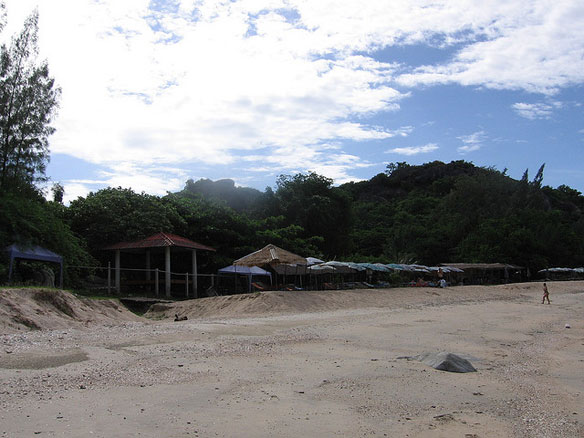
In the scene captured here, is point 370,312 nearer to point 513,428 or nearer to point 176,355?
point 176,355

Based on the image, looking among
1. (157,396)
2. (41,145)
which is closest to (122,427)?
(157,396)

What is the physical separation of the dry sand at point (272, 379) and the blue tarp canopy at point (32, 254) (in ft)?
13.0

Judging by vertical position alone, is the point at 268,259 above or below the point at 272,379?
above

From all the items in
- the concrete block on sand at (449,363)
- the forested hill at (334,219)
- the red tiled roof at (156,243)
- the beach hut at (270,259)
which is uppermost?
the forested hill at (334,219)

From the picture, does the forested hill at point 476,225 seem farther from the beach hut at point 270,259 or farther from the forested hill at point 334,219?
the beach hut at point 270,259

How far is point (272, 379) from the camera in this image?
25.4 feet

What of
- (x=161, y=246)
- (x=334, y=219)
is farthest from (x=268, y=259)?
(x=334, y=219)

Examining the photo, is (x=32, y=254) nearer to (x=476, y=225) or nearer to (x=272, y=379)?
(x=272, y=379)

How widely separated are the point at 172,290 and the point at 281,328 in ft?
41.9

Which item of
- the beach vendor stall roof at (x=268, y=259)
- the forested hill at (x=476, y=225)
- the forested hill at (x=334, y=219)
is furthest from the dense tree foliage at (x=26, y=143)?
the forested hill at (x=476, y=225)

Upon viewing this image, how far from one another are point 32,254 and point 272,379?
13457 millimetres

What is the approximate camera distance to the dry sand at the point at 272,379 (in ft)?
18.3

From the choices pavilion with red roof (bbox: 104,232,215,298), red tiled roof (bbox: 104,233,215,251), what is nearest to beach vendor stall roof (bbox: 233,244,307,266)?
pavilion with red roof (bbox: 104,232,215,298)

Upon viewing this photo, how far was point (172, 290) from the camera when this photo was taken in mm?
25719
